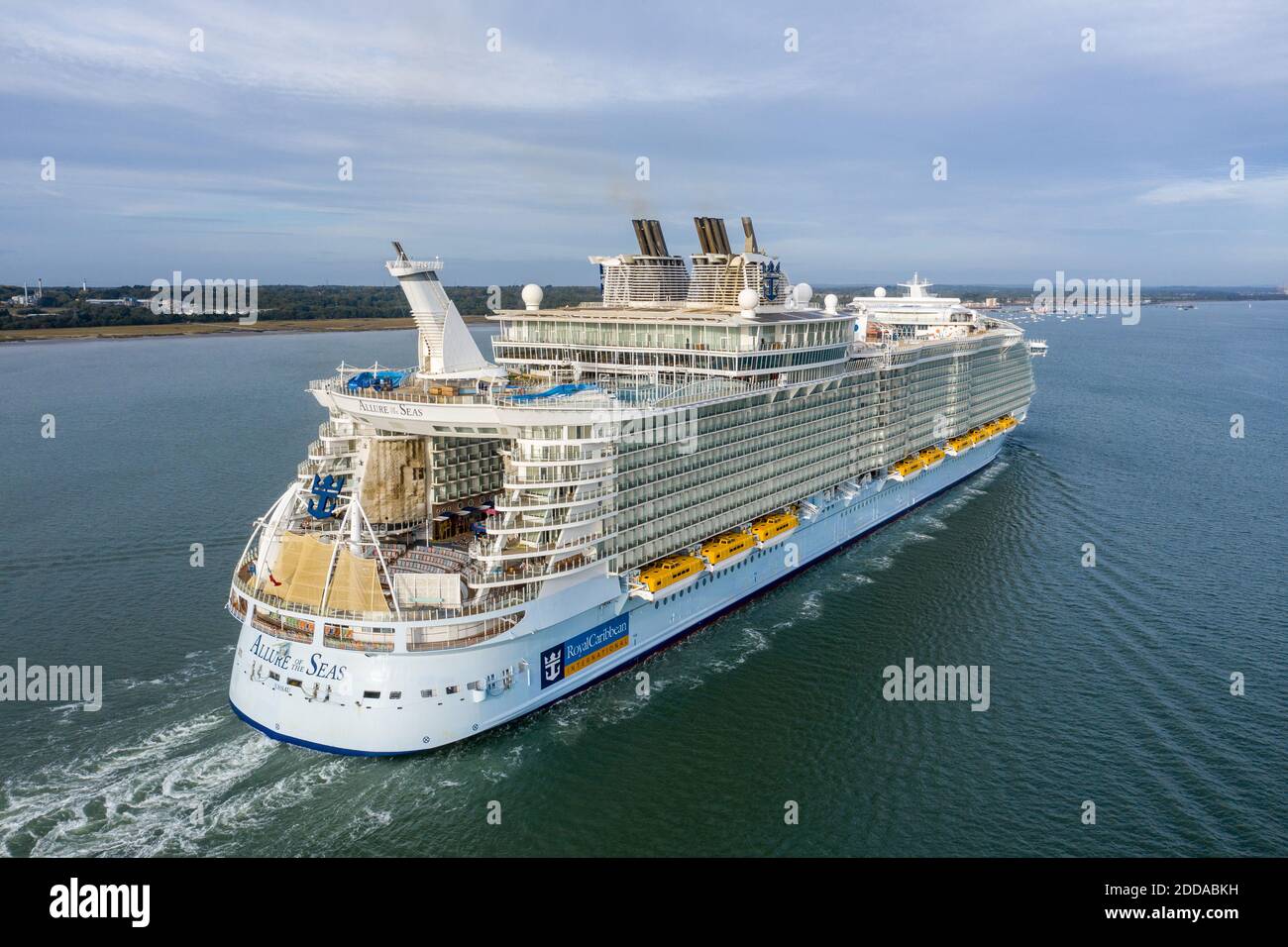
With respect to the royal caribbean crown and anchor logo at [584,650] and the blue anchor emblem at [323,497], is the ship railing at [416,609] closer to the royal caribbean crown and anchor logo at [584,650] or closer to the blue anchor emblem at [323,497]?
the royal caribbean crown and anchor logo at [584,650]

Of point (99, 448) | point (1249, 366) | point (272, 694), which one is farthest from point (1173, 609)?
point (1249, 366)

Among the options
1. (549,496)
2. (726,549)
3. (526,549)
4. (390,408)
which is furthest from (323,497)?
(726,549)

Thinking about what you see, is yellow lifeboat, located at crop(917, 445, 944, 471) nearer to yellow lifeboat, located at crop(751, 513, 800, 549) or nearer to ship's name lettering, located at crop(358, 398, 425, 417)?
yellow lifeboat, located at crop(751, 513, 800, 549)

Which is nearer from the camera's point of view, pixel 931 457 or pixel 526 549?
pixel 526 549

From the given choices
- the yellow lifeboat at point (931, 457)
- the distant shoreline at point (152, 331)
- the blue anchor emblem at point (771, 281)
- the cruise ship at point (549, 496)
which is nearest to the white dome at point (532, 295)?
the cruise ship at point (549, 496)

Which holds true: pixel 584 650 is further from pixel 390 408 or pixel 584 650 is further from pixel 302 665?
pixel 390 408

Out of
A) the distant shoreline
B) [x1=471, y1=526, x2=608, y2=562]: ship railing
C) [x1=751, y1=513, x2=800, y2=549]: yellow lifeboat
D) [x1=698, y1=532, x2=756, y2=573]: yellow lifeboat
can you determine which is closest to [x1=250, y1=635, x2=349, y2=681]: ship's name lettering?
[x1=471, y1=526, x2=608, y2=562]: ship railing

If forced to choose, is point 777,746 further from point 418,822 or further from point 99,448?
point 99,448
